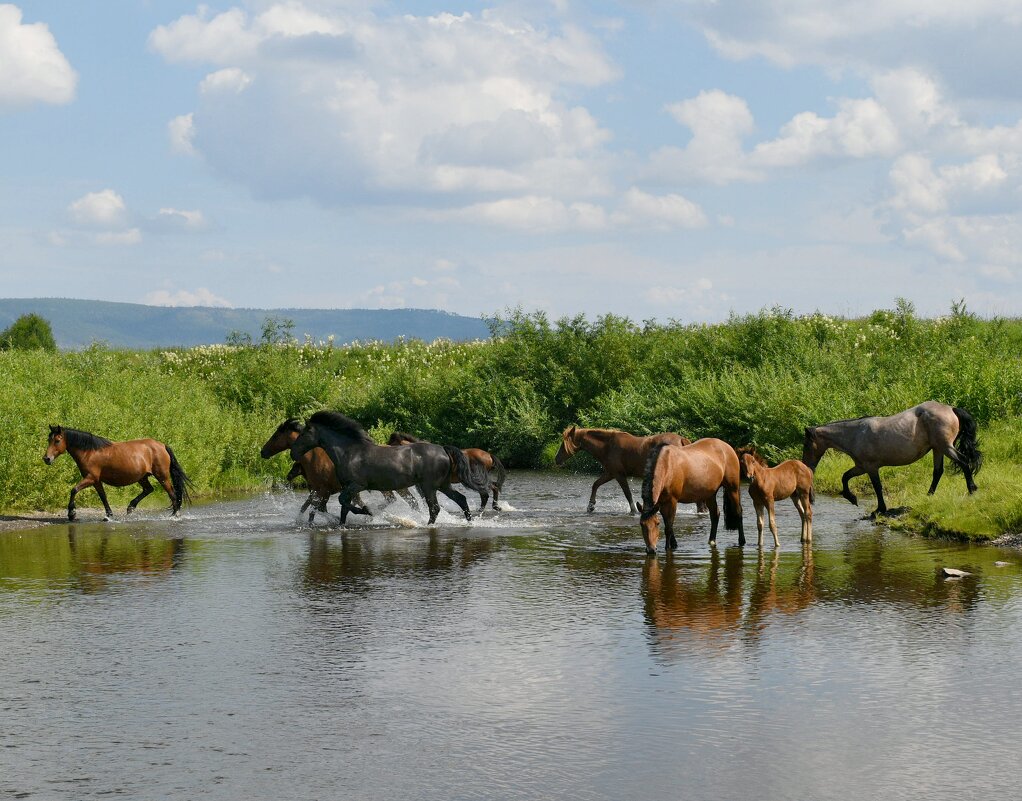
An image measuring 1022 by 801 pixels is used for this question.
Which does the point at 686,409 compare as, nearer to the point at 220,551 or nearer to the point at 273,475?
the point at 273,475

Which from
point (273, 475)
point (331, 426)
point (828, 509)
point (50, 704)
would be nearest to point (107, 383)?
point (273, 475)

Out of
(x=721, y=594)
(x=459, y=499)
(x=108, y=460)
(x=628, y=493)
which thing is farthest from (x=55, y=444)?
(x=721, y=594)

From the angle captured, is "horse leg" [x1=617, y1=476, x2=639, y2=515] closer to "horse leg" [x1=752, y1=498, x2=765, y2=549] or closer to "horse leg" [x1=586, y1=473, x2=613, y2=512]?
"horse leg" [x1=586, y1=473, x2=613, y2=512]

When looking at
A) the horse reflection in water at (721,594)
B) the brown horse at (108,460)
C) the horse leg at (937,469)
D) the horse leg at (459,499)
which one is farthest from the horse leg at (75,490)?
the horse leg at (937,469)

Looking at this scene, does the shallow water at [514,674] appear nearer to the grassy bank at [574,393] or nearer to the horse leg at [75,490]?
the horse leg at [75,490]

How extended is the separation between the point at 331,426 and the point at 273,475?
12116 millimetres

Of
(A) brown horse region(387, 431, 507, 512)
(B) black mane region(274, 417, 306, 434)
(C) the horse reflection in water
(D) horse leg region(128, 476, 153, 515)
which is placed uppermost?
(B) black mane region(274, 417, 306, 434)

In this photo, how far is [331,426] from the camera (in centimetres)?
1988

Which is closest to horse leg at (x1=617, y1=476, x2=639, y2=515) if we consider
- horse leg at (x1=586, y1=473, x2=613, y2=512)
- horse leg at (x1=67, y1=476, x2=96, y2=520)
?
horse leg at (x1=586, y1=473, x2=613, y2=512)

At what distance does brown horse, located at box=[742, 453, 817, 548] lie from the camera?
1554cm

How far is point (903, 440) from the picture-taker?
64.4 ft

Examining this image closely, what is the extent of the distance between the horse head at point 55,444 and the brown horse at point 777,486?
1234 cm

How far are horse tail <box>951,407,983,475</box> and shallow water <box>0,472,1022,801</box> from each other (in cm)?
471

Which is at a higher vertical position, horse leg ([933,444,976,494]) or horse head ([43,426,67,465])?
horse head ([43,426,67,465])
